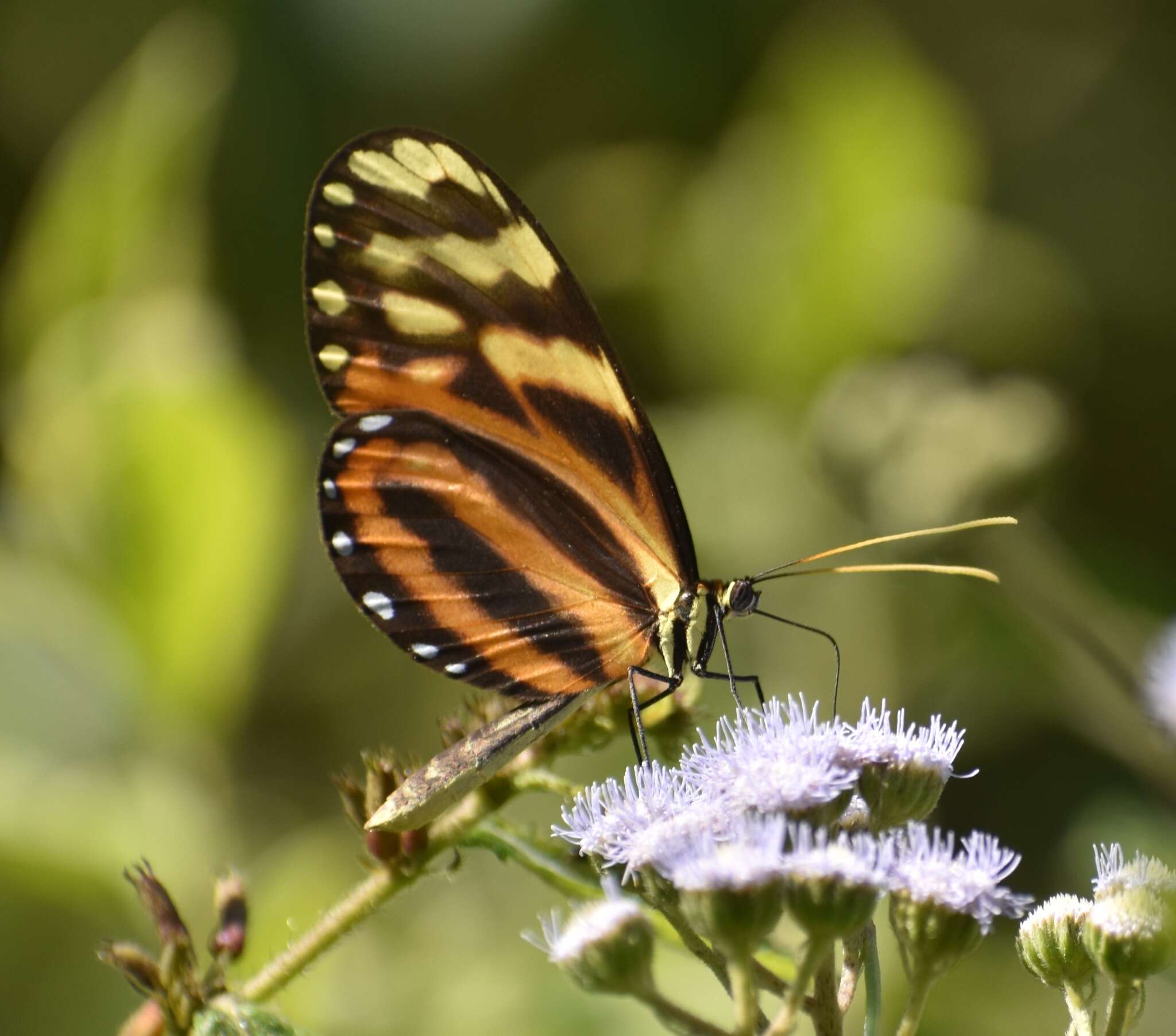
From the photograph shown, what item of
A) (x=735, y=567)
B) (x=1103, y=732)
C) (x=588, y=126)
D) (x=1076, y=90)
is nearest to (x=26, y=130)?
(x=588, y=126)

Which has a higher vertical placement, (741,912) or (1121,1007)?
(741,912)

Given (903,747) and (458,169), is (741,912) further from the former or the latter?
(458,169)

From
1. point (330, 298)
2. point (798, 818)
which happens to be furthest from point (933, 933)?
point (330, 298)

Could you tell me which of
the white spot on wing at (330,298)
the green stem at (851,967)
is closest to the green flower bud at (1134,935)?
the green stem at (851,967)

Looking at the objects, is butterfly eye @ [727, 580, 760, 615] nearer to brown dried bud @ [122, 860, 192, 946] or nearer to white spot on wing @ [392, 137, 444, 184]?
white spot on wing @ [392, 137, 444, 184]

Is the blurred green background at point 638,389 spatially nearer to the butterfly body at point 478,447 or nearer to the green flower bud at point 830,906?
the butterfly body at point 478,447

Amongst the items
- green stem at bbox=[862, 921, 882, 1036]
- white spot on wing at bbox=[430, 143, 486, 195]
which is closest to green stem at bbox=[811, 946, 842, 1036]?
green stem at bbox=[862, 921, 882, 1036]
